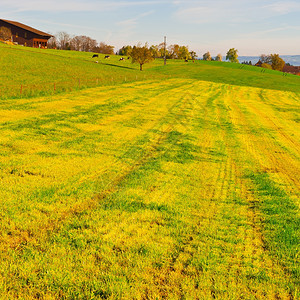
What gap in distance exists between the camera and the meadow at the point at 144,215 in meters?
4.85

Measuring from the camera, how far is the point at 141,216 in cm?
695

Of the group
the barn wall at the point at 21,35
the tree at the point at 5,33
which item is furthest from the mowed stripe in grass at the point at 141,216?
the barn wall at the point at 21,35

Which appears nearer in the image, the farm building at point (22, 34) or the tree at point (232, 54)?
the farm building at point (22, 34)

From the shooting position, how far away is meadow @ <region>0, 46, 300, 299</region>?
4848 mm

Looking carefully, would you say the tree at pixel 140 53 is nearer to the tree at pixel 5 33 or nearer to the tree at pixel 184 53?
the tree at pixel 5 33

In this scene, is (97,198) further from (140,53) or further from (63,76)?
(140,53)

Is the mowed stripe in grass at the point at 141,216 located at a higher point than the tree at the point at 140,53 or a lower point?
lower

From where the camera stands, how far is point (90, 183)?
344 inches

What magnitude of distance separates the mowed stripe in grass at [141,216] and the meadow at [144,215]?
0.03m

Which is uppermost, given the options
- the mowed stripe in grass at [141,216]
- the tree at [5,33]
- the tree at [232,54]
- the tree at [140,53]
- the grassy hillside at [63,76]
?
the tree at [232,54]

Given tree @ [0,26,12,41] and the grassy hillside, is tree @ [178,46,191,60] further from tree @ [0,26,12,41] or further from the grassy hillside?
tree @ [0,26,12,41]

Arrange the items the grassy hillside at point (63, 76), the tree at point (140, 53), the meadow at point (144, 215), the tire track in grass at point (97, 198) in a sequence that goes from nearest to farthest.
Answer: the meadow at point (144, 215) < the tire track in grass at point (97, 198) < the grassy hillside at point (63, 76) < the tree at point (140, 53)

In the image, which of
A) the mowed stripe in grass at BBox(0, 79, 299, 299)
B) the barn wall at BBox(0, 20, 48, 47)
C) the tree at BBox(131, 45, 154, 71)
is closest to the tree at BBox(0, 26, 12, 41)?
the barn wall at BBox(0, 20, 48, 47)

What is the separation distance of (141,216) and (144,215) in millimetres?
94
